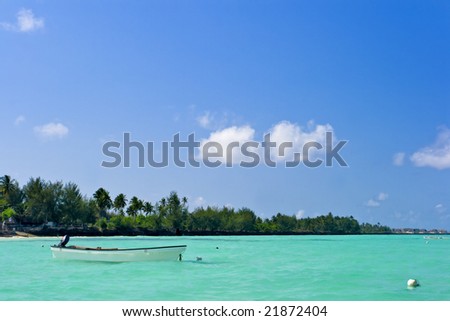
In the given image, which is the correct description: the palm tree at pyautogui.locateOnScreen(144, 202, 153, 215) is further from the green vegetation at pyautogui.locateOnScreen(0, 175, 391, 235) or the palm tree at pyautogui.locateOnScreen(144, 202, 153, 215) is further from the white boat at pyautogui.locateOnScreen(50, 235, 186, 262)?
the white boat at pyautogui.locateOnScreen(50, 235, 186, 262)

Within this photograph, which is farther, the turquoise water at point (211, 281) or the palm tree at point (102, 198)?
the palm tree at point (102, 198)

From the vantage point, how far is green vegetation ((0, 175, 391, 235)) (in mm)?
88375

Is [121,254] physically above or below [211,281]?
above

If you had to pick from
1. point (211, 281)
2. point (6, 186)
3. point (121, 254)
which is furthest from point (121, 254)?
point (6, 186)

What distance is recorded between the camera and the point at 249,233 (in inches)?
5650

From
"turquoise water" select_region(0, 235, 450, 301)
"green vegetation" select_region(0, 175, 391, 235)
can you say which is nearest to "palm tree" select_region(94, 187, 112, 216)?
"green vegetation" select_region(0, 175, 391, 235)

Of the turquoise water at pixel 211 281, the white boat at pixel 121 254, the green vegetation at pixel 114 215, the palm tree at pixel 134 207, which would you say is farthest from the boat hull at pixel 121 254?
the palm tree at pixel 134 207

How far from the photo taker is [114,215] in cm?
10962

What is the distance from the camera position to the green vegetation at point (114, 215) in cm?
8838

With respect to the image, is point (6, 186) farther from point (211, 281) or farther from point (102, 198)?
point (211, 281)

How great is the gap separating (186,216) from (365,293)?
336 feet

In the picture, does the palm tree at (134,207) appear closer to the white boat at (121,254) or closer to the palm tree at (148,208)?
the palm tree at (148,208)

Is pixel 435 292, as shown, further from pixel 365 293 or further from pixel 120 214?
pixel 120 214
